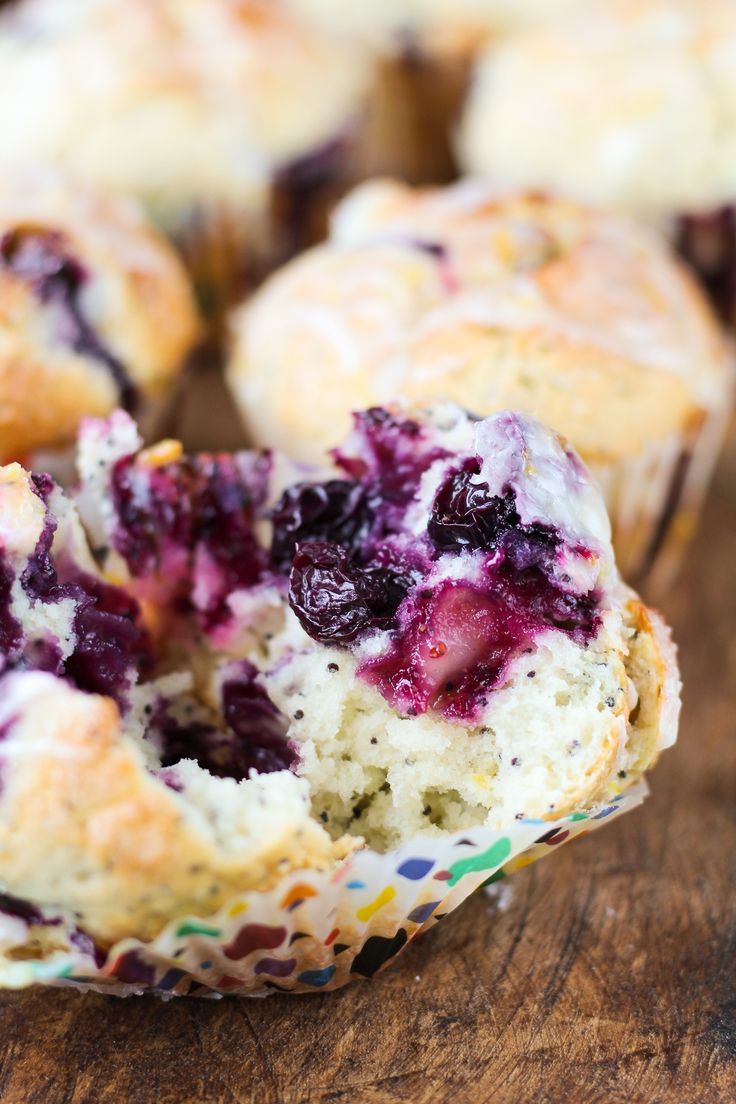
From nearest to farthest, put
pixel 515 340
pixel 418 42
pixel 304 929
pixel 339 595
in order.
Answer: pixel 304 929 < pixel 339 595 < pixel 515 340 < pixel 418 42

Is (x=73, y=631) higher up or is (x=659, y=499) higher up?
(x=73, y=631)

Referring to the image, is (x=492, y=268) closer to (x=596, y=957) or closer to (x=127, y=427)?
(x=127, y=427)

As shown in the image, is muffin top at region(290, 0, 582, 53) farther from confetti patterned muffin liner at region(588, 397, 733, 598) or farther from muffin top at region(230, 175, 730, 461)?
confetti patterned muffin liner at region(588, 397, 733, 598)

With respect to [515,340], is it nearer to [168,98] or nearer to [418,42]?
[168,98]

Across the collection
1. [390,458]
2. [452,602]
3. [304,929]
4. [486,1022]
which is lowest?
[486,1022]

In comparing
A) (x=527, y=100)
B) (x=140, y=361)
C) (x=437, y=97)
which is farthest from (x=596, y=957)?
(x=437, y=97)

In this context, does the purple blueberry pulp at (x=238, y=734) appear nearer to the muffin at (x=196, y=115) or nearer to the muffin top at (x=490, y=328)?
the muffin top at (x=490, y=328)

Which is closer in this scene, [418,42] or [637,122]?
[637,122]

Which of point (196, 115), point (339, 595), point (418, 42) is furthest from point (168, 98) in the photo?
point (339, 595)
